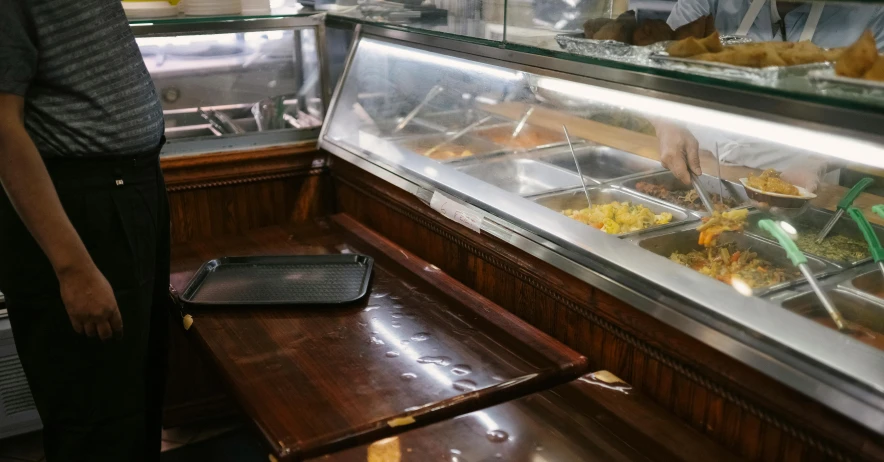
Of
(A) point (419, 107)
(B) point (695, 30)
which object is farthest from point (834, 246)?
(A) point (419, 107)

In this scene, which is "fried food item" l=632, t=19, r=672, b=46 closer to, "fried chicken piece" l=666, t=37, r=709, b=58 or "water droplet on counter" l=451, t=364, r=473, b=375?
"fried chicken piece" l=666, t=37, r=709, b=58

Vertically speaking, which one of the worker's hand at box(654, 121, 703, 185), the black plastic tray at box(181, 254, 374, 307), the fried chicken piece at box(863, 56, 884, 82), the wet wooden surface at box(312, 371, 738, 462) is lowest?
the black plastic tray at box(181, 254, 374, 307)

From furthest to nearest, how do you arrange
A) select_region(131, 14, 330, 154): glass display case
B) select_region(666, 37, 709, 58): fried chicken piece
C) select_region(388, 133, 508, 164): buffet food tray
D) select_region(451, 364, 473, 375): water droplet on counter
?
select_region(131, 14, 330, 154): glass display case
select_region(388, 133, 508, 164): buffet food tray
select_region(451, 364, 473, 375): water droplet on counter
select_region(666, 37, 709, 58): fried chicken piece

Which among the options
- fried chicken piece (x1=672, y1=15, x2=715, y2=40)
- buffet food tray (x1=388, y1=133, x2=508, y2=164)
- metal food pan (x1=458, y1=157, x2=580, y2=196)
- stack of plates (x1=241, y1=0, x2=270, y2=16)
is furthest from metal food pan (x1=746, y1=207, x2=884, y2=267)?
stack of plates (x1=241, y1=0, x2=270, y2=16)

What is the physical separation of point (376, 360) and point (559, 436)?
1.86 feet

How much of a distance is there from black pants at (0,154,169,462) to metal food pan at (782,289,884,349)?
177 cm

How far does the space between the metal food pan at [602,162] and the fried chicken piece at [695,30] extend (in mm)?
725

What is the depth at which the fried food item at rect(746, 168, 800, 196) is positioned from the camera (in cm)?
201

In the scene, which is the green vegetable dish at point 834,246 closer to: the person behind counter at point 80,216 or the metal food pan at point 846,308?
the metal food pan at point 846,308

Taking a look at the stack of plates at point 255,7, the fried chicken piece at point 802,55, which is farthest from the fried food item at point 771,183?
the stack of plates at point 255,7

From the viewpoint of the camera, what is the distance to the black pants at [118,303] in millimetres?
2045

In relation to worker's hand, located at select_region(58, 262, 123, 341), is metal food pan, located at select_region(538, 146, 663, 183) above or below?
above

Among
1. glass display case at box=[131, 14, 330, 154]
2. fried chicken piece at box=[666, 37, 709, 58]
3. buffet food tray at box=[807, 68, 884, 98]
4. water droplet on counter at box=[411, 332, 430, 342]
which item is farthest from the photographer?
glass display case at box=[131, 14, 330, 154]

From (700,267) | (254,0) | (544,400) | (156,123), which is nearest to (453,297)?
(544,400)
